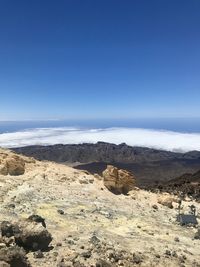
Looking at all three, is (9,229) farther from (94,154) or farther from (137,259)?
(94,154)

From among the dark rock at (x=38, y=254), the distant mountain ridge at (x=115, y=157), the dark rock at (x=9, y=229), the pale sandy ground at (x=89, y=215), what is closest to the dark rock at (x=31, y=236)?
the dark rock at (x=9, y=229)

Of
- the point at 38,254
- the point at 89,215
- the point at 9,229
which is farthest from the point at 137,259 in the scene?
the point at 89,215

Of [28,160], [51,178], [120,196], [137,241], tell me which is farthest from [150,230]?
[28,160]

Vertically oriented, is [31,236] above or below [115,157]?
above

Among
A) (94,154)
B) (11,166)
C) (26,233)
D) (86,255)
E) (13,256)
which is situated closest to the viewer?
(13,256)

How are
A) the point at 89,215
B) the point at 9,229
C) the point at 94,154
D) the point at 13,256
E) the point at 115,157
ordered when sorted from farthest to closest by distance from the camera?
the point at 94,154 < the point at 115,157 < the point at 89,215 < the point at 9,229 < the point at 13,256
